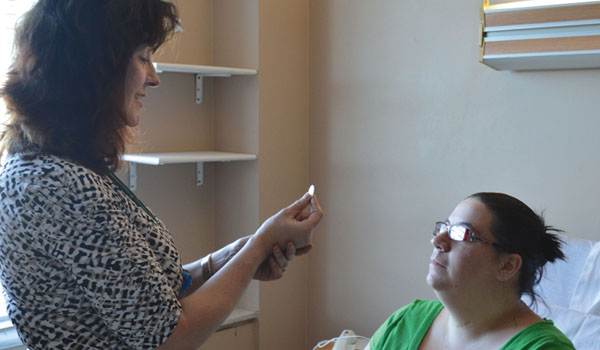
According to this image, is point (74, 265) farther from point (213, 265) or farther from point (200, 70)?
point (200, 70)

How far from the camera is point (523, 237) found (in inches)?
65.4

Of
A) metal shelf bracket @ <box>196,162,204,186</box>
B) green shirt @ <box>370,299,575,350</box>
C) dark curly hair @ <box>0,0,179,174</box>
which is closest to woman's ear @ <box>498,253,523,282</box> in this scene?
green shirt @ <box>370,299,575,350</box>

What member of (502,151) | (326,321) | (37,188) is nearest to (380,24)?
(502,151)

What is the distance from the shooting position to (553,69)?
2.33 metres

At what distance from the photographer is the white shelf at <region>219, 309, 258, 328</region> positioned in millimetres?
2877

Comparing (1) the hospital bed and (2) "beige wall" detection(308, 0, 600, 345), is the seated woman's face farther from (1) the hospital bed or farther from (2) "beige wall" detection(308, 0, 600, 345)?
(2) "beige wall" detection(308, 0, 600, 345)

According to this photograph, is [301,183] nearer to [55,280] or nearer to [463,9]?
[463,9]

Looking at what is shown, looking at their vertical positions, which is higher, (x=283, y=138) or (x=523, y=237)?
(x=283, y=138)

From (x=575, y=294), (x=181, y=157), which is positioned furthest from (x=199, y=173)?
(x=575, y=294)

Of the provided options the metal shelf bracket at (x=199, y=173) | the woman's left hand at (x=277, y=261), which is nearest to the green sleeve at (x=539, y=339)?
the woman's left hand at (x=277, y=261)

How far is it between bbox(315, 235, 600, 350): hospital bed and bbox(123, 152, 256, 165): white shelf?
4.38ft

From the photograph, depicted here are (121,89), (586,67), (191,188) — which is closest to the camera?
(121,89)

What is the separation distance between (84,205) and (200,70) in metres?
1.72

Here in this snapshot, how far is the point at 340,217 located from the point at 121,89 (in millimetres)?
2001
